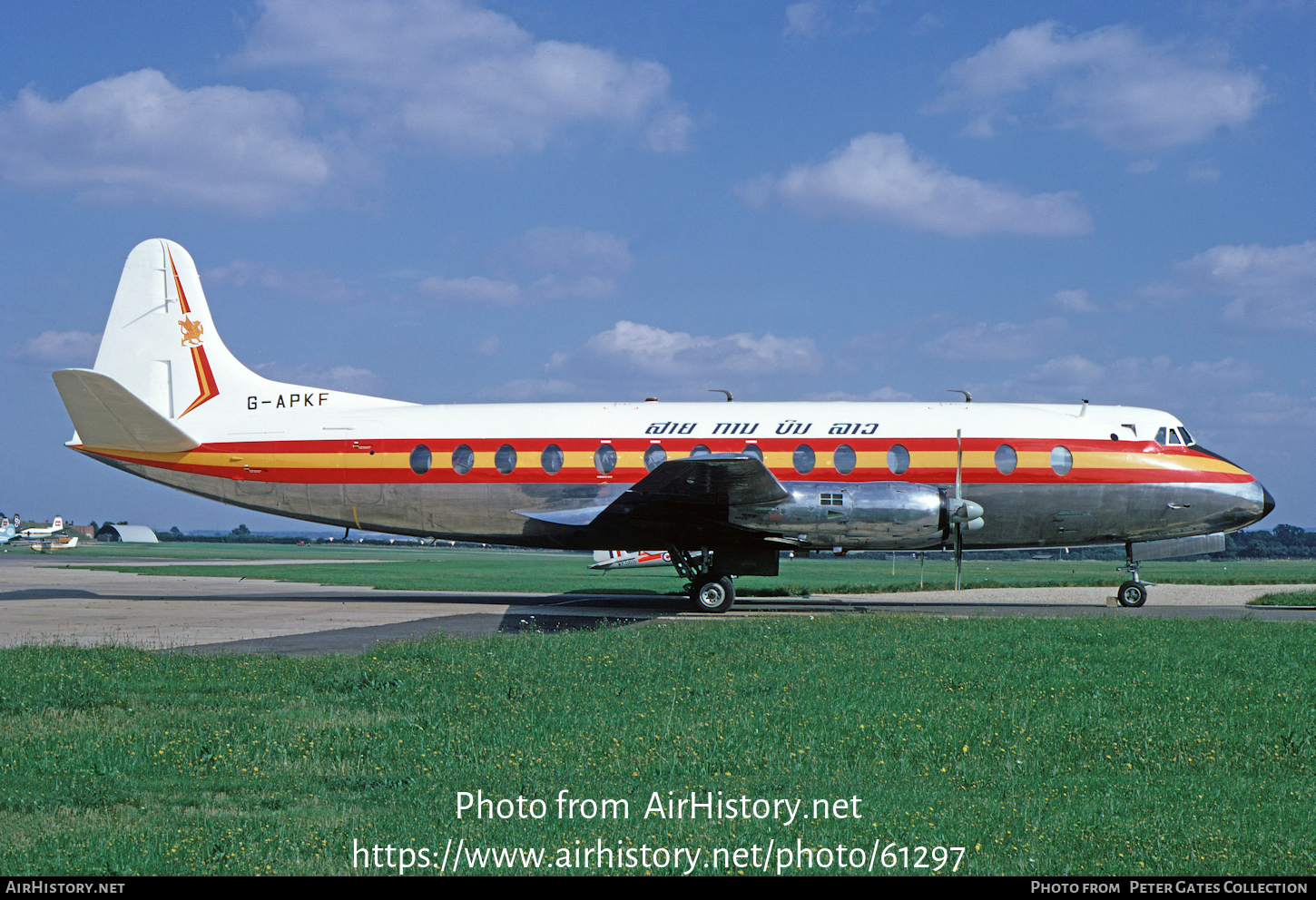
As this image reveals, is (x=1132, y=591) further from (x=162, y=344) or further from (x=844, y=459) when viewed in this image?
(x=162, y=344)

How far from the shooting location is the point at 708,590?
19.3 meters

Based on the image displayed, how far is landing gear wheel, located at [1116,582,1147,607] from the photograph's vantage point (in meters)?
20.6

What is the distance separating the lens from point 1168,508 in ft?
64.4

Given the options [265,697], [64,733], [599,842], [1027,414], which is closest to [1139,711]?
[599,842]

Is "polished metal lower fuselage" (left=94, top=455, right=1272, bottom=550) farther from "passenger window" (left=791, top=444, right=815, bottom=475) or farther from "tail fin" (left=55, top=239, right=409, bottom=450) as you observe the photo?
"tail fin" (left=55, top=239, right=409, bottom=450)

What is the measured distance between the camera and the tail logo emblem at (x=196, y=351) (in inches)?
837

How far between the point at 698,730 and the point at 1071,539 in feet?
46.8

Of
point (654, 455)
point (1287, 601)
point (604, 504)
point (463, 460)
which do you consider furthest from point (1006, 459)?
point (463, 460)

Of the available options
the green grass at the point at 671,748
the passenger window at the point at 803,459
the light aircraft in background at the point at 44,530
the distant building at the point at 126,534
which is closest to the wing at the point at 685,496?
the passenger window at the point at 803,459

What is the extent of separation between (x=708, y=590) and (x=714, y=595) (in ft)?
0.55

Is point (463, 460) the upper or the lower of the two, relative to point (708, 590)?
upper

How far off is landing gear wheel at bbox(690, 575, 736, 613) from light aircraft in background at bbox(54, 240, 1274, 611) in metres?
0.03

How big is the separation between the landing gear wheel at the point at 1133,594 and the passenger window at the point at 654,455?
10.3 m

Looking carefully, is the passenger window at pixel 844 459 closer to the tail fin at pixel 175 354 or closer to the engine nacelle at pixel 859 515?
the engine nacelle at pixel 859 515
